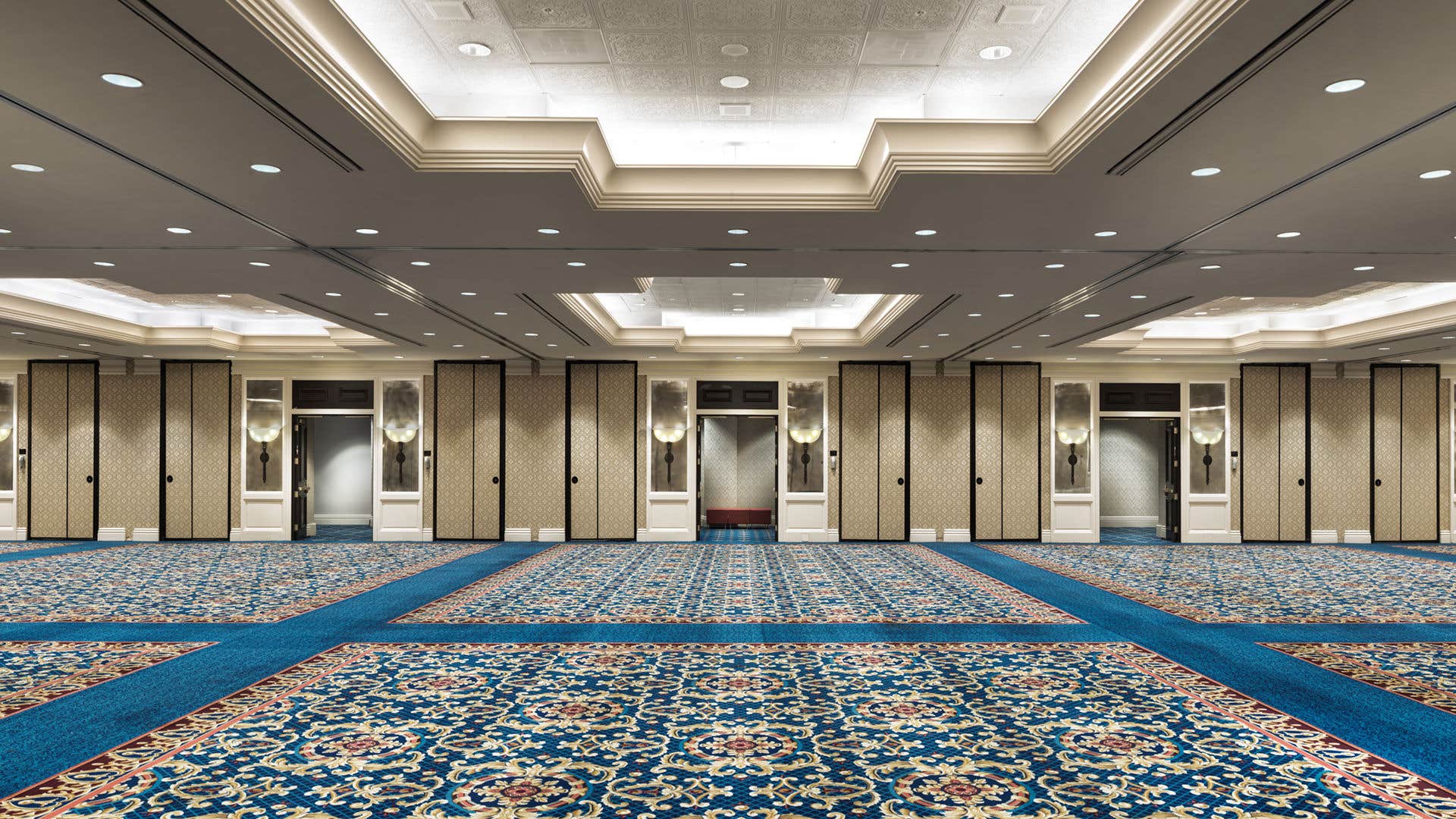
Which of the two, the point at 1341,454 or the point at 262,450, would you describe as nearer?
the point at 262,450

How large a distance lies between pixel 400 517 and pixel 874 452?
24.9 ft

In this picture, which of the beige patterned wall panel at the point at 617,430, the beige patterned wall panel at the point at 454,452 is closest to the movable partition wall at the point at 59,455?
the beige patterned wall panel at the point at 454,452

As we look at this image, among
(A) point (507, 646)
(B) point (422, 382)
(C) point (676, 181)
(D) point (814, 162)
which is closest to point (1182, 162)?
(D) point (814, 162)

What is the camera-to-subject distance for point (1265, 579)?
30.0 feet

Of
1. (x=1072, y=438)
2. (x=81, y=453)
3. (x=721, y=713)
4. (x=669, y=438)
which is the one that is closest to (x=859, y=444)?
(x=669, y=438)

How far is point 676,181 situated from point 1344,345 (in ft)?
34.4

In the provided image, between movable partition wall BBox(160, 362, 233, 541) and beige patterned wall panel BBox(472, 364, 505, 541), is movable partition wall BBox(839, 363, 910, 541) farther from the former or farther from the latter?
movable partition wall BBox(160, 362, 233, 541)

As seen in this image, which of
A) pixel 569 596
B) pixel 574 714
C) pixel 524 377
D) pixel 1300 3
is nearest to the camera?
pixel 1300 3

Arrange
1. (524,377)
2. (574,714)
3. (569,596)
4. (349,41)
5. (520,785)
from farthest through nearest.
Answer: (524,377), (569,596), (574,714), (349,41), (520,785)

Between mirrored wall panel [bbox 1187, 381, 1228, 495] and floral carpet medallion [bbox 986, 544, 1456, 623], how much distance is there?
1159mm

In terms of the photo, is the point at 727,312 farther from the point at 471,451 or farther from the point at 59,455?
the point at 59,455

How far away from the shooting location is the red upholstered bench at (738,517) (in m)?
16.3

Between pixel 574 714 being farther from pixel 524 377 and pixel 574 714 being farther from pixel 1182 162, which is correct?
pixel 524 377

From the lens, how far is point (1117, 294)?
8242mm
